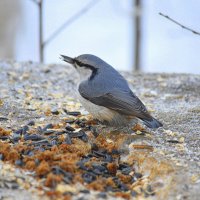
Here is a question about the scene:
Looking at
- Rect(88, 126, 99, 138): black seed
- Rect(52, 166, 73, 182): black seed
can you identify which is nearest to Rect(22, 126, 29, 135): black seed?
Rect(88, 126, 99, 138): black seed

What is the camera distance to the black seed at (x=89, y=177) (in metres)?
4.21

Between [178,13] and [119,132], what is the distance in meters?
9.07

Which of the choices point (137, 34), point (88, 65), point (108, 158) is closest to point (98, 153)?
point (108, 158)

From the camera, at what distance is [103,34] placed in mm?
14852

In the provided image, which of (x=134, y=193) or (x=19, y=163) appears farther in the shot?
(x=19, y=163)

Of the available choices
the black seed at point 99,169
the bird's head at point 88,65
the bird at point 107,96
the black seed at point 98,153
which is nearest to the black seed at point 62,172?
the black seed at point 99,169

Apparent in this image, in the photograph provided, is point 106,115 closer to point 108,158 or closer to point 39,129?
point 39,129

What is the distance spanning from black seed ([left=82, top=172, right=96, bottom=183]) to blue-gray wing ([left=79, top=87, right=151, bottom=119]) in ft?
3.04

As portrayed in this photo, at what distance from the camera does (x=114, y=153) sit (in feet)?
15.6

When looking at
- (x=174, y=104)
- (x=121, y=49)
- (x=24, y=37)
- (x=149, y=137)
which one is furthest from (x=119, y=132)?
(x=121, y=49)

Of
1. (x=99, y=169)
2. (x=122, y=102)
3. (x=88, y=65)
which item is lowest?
(x=99, y=169)

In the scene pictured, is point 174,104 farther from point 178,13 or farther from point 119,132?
point 178,13

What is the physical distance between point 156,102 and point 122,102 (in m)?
1.23

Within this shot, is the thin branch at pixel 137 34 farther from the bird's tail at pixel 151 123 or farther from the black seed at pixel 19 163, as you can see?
the black seed at pixel 19 163
